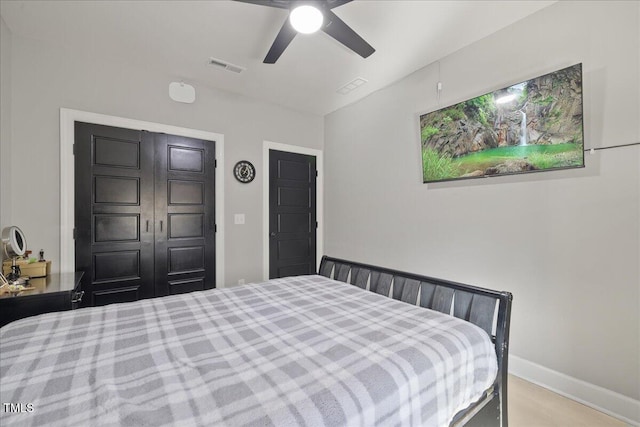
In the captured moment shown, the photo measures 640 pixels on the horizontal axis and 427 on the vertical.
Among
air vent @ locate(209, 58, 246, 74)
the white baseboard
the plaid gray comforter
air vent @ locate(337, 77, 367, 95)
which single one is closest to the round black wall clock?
air vent @ locate(209, 58, 246, 74)

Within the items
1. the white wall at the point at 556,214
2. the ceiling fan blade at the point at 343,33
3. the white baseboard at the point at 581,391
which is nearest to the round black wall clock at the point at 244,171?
the white wall at the point at 556,214

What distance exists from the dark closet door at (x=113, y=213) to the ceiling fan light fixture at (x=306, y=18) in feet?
7.08

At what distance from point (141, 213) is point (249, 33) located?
6.89 feet

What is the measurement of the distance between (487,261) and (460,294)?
3.68 feet

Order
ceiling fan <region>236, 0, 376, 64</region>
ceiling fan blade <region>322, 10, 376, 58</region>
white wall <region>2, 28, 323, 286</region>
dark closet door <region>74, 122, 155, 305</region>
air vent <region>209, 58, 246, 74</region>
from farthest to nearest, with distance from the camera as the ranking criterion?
air vent <region>209, 58, 246, 74</region>
dark closet door <region>74, 122, 155, 305</region>
white wall <region>2, 28, 323, 286</region>
ceiling fan blade <region>322, 10, 376, 58</region>
ceiling fan <region>236, 0, 376, 64</region>

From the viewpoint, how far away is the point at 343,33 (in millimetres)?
1876

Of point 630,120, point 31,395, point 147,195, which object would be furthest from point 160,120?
point 630,120

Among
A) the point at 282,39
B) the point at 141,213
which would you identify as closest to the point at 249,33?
the point at 282,39

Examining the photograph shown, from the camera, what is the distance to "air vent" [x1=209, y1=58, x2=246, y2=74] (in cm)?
277

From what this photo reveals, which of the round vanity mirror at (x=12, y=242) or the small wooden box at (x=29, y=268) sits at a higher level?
the round vanity mirror at (x=12, y=242)

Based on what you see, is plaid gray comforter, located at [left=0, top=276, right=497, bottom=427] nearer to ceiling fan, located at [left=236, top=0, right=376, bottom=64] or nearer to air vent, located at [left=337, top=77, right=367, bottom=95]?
ceiling fan, located at [left=236, top=0, right=376, bottom=64]

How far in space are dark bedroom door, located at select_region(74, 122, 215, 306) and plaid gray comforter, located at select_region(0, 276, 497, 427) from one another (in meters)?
1.51

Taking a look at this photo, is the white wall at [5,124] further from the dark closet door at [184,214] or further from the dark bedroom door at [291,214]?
the dark bedroom door at [291,214]

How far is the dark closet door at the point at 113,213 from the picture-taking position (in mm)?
2641
